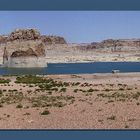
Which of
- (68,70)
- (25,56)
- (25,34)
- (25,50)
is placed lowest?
(68,70)

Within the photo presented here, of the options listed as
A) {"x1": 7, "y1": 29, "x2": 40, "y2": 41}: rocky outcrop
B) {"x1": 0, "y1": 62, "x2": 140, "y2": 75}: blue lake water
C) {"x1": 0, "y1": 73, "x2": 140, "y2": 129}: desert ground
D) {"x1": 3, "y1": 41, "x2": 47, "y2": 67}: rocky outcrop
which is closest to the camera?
{"x1": 0, "y1": 73, "x2": 140, "y2": 129}: desert ground

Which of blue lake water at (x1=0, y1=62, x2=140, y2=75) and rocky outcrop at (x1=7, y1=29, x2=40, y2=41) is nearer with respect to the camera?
blue lake water at (x1=0, y1=62, x2=140, y2=75)

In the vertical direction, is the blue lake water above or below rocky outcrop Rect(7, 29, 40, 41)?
below

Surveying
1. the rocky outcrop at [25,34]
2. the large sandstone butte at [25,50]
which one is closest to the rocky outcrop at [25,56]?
the large sandstone butte at [25,50]

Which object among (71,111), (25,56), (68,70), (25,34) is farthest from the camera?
(25,34)

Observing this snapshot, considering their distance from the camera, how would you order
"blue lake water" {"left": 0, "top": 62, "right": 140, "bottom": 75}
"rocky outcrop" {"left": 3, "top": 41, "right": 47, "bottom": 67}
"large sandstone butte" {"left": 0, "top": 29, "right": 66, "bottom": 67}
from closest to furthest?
"blue lake water" {"left": 0, "top": 62, "right": 140, "bottom": 75}, "rocky outcrop" {"left": 3, "top": 41, "right": 47, "bottom": 67}, "large sandstone butte" {"left": 0, "top": 29, "right": 66, "bottom": 67}

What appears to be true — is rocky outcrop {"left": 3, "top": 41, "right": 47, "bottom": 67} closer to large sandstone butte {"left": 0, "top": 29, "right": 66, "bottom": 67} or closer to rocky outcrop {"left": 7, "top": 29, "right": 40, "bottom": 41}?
large sandstone butte {"left": 0, "top": 29, "right": 66, "bottom": 67}

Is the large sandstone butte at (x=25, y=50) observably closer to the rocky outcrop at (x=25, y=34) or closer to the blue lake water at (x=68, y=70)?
the rocky outcrop at (x=25, y=34)

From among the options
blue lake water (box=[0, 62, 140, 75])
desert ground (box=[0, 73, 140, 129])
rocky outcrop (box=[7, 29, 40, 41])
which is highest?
rocky outcrop (box=[7, 29, 40, 41])

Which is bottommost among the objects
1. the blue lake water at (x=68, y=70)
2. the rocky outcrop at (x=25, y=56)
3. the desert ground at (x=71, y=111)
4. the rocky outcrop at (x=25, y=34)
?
the desert ground at (x=71, y=111)

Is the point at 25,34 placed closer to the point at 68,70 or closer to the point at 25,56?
the point at 25,56

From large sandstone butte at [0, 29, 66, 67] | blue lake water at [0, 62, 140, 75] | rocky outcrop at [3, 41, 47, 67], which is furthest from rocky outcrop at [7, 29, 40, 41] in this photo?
blue lake water at [0, 62, 140, 75]

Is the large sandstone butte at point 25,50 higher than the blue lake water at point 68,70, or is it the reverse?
the large sandstone butte at point 25,50

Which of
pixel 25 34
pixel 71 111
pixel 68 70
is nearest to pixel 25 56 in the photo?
pixel 25 34
